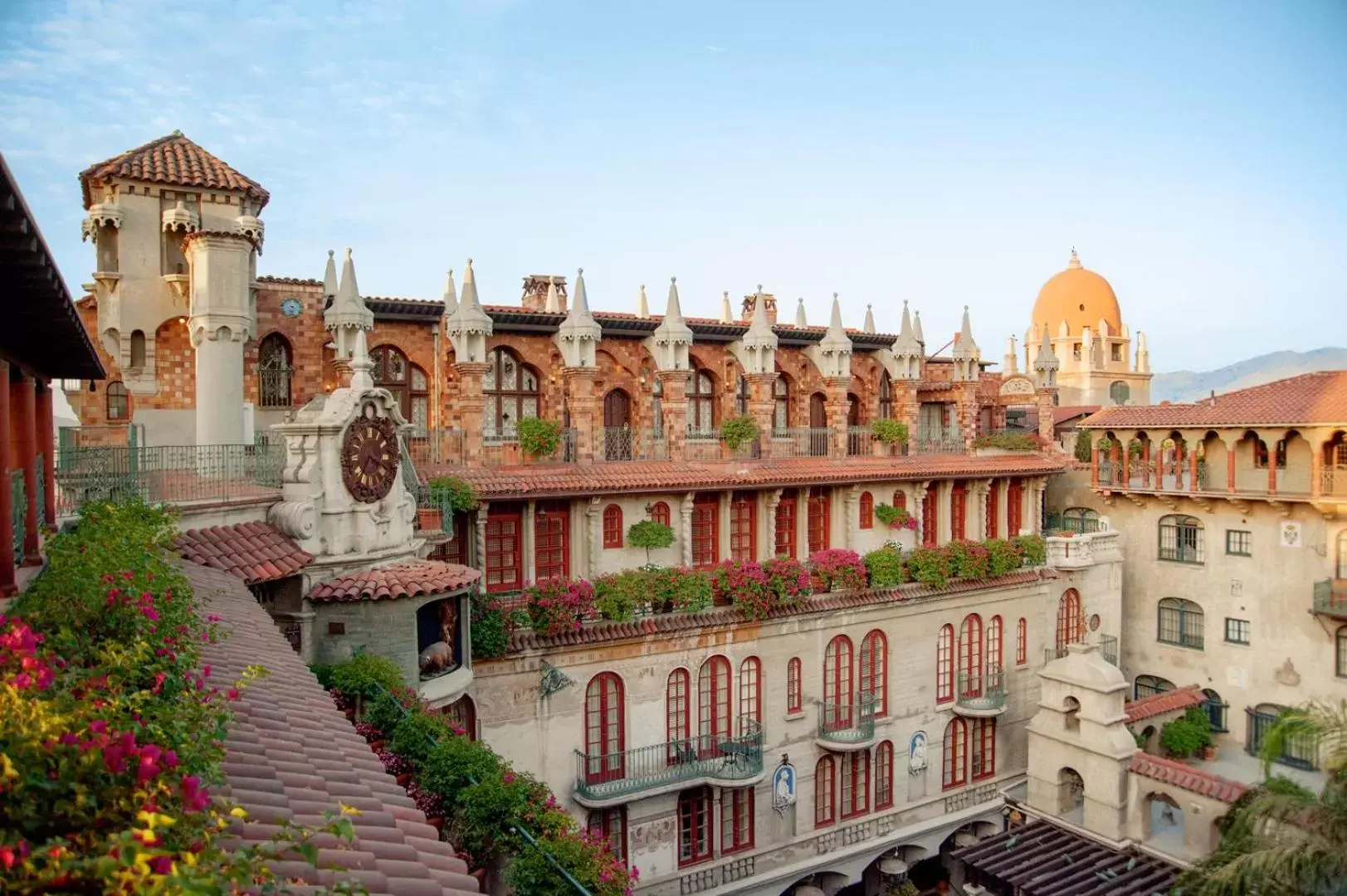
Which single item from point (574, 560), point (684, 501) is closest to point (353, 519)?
point (574, 560)

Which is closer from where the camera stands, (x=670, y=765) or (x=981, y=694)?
(x=670, y=765)

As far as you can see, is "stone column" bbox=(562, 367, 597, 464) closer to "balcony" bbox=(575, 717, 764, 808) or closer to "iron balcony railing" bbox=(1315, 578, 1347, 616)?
"balcony" bbox=(575, 717, 764, 808)

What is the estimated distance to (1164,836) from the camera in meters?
25.9

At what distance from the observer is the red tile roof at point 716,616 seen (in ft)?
76.5

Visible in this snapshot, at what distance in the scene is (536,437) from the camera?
86.3ft

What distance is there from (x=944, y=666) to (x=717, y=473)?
36.5ft

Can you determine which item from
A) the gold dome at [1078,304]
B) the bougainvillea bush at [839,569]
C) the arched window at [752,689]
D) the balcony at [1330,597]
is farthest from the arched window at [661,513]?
the gold dome at [1078,304]

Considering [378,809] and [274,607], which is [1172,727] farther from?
[378,809]

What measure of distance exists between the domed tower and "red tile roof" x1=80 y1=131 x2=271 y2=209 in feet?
188

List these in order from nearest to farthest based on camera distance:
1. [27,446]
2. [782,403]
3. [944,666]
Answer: [27,446] → [944,666] → [782,403]

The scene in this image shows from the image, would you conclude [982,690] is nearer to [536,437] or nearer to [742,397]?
[742,397]

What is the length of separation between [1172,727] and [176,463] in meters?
32.4

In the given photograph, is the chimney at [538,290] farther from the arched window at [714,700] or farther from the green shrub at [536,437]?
the arched window at [714,700]

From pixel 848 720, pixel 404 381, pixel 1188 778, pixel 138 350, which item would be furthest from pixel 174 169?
pixel 1188 778
